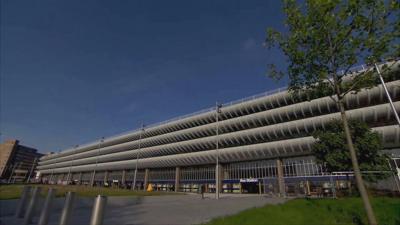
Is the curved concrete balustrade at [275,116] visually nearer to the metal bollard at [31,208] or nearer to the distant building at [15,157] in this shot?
the metal bollard at [31,208]

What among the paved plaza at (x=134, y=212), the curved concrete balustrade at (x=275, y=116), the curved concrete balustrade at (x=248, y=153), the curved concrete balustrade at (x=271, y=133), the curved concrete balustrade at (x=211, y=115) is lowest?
the paved plaza at (x=134, y=212)

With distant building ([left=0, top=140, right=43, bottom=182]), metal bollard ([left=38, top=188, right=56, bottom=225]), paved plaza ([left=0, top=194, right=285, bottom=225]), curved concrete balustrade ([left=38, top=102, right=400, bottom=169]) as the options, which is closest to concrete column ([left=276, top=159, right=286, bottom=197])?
curved concrete balustrade ([left=38, top=102, right=400, bottom=169])

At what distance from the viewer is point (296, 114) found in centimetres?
4038

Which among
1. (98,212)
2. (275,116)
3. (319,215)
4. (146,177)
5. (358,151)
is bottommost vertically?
(319,215)

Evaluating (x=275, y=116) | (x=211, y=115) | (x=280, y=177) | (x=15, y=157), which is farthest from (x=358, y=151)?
(x=15, y=157)

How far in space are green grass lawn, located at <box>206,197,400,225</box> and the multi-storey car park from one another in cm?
1893

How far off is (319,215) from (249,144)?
35.4 m

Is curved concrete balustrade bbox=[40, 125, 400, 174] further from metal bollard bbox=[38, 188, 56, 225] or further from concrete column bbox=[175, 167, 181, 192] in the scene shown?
metal bollard bbox=[38, 188, 56, 225]

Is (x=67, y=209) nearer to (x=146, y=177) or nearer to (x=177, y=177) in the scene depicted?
(x=177, y=177)

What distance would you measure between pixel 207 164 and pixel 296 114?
22855mm

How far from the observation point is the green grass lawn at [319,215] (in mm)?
9312

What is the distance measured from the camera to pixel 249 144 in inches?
1833

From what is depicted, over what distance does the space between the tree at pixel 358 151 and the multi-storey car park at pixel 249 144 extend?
875 centimetres

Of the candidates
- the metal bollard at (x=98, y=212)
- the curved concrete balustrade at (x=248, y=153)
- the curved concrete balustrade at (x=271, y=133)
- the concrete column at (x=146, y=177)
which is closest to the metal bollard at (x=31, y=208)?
the metal bollard at (x=98, y=212)
